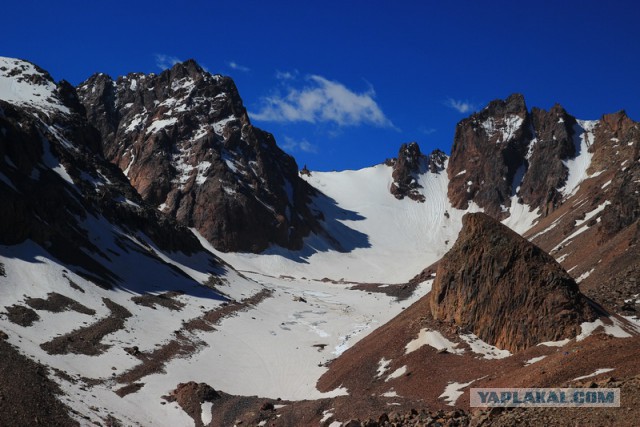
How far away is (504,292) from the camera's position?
3628cm

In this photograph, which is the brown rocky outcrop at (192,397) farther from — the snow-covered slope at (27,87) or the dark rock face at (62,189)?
the snow-covered slope at (27,87)

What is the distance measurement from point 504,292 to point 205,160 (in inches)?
5179

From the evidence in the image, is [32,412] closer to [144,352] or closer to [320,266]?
[144,352]

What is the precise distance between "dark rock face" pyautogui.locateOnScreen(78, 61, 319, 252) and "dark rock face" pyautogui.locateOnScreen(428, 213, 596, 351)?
353ft

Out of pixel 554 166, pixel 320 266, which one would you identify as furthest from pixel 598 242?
pixel 554 166

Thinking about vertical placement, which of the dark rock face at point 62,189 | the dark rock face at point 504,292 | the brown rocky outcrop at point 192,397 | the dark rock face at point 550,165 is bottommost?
the brown rocky outcrop at point 192,397

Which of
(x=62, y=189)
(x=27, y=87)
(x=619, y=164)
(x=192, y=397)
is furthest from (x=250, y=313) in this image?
(x=619, y=164)

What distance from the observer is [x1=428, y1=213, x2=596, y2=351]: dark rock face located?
3381 cm

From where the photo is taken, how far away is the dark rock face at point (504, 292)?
33.8 m

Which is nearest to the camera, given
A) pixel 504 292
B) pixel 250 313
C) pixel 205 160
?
pixel 504 292

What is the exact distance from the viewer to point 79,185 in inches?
3270

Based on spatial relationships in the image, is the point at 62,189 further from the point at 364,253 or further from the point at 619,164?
the point at 619,164

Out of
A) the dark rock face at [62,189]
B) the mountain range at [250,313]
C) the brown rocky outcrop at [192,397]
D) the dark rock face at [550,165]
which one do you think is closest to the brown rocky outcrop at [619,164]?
the mountain range at [250,313]

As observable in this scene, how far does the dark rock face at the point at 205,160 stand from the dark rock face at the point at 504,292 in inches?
4242
